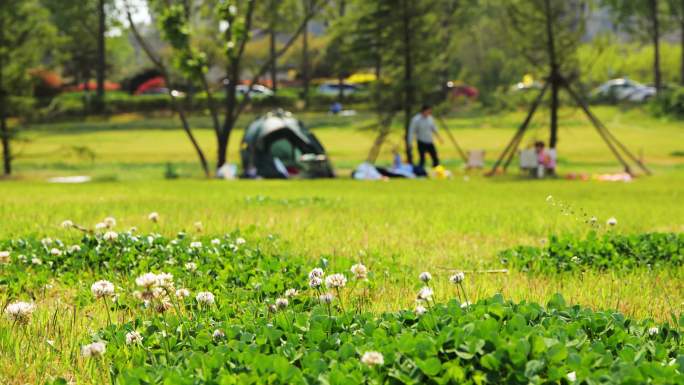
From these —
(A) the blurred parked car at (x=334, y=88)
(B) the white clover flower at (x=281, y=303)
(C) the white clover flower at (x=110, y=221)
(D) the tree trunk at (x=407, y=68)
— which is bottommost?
(B) the white clover flower at (x=281, y=303)

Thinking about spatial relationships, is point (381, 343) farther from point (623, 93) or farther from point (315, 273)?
point (623, 93)

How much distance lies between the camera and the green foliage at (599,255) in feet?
22.9

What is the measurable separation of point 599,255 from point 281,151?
22581mm

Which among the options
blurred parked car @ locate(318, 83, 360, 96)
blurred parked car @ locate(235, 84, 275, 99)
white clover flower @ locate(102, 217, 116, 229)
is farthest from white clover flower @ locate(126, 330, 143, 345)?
blurred parked car @ locate(318, 83, 360, 96)

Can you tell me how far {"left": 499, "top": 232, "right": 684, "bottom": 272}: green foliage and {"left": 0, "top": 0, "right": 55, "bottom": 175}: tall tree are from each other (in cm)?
2958

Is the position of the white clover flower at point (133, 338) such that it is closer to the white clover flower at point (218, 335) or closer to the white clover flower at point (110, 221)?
the white clover flower at point (218, 335)

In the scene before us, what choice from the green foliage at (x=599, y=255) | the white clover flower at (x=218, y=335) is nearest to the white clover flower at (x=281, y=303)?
the white clover flower at (x=218, y=335)

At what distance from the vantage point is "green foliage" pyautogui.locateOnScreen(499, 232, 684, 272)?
696cm

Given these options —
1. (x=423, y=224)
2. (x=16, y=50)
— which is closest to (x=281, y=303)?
(x=423, y=224)

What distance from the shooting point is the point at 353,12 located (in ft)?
114

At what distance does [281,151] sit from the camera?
29.3 meters

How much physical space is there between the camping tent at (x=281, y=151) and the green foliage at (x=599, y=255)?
2033 centimetres

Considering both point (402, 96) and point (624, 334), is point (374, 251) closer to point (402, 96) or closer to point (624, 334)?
point (624, 334)

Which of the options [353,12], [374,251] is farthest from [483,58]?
[374,251]
